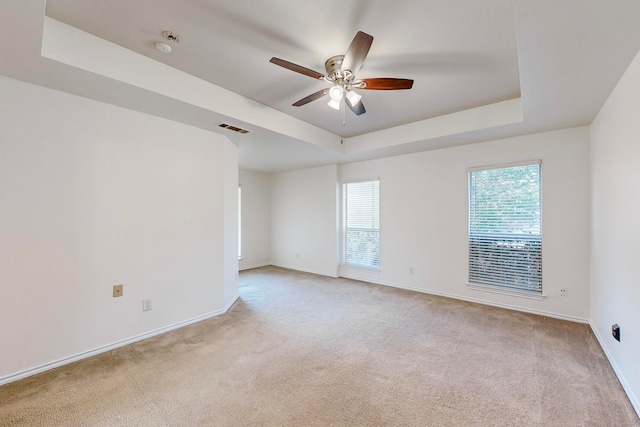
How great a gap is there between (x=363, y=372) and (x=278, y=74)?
273 cm

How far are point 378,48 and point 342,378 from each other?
8.65ft

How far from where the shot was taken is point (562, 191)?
327 centimetres

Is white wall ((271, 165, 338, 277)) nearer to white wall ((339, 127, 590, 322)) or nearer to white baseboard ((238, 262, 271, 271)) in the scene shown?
white baseboard ((238, 262, 271, 271))

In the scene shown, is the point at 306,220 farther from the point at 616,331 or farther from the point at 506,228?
the point at 616,331

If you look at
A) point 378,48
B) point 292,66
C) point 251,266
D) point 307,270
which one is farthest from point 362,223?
point 292,66

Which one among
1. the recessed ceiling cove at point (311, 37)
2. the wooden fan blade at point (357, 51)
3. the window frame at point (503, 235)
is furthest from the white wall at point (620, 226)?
the wooden fan blade at point (357, 51)

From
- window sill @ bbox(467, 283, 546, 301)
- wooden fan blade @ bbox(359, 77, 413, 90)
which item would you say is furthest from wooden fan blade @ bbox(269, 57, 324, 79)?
window sill @ bbox(467, 283, 546, 301)

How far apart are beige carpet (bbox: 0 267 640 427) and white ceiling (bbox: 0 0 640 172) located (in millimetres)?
2335

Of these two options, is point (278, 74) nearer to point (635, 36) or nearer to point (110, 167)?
point (110, 167)

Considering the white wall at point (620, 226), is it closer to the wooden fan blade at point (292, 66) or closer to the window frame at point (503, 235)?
the window frame at point (503, 235)

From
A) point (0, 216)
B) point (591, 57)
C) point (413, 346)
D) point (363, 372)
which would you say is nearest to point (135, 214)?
point (0, 216)

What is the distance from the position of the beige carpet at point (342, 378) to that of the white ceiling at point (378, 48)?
91.9 inches

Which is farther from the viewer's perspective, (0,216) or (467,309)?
(467,309)

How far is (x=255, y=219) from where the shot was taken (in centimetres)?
639
